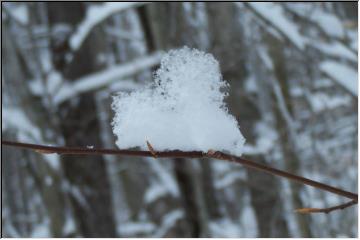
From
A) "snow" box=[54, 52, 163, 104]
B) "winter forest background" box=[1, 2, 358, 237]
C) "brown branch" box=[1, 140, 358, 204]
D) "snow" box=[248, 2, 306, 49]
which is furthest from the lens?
"snow" box=[54, 52, 163, 104]

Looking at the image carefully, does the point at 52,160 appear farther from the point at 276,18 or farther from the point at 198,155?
the point at 198,155

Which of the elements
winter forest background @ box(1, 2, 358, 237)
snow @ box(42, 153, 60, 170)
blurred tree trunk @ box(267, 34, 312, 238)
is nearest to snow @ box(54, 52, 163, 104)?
winter forest background @ box(1, 2, 358, 237)

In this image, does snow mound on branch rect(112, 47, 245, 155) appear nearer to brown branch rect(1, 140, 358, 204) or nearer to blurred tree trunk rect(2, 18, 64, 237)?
brown branch rect(1, 140, 358, 204)

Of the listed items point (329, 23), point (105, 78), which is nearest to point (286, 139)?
point (329, 23)

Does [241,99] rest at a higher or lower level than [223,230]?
higher

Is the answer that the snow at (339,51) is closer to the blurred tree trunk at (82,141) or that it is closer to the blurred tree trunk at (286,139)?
the blurred tree trunk at (286,139)
